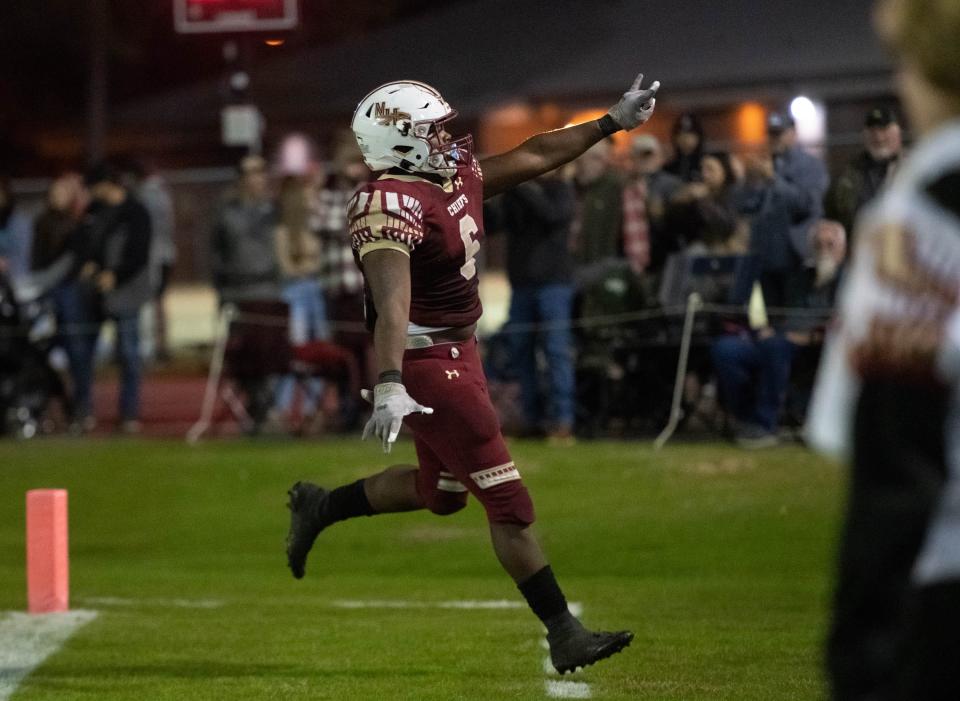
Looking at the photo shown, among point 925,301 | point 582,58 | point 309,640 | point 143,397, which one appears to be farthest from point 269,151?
point 925,301

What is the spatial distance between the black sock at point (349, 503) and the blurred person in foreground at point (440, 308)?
0.58 meters

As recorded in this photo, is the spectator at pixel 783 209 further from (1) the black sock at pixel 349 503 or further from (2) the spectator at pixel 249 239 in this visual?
(1) the black sock at pixel 349 503

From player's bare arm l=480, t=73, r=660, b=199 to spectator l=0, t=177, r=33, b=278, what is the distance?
33.1 feet

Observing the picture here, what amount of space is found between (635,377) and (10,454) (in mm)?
5001

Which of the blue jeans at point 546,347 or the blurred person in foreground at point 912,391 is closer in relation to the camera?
the blurred person in foreground at point 912,391

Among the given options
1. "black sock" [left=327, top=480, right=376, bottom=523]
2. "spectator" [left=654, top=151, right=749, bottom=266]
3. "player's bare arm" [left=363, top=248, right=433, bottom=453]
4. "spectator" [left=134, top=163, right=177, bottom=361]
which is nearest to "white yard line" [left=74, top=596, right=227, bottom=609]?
"black sock" [left=327, top=480, right=376, bottom=523]

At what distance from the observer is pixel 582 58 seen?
23.5 meters

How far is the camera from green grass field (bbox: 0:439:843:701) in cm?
714

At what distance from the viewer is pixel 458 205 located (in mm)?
6641

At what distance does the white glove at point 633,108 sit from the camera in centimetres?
711

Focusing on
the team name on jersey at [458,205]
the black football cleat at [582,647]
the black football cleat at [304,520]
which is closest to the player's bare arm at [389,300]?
the team name on jersey at [458,205]

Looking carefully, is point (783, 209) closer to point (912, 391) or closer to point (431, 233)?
point (431, 233)

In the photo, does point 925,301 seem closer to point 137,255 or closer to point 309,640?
point 309,640

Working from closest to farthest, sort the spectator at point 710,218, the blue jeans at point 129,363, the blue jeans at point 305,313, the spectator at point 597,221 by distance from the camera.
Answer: the spectator at point 710,218 < the spectator at point 597,221 < the blue jeans at point 305,313 < the blue jeans at point 129,363
